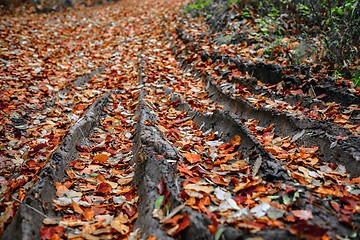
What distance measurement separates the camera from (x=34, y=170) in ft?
8.43

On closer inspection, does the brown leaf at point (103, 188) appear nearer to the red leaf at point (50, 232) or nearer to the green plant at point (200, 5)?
the red leaf at point (50, 232)

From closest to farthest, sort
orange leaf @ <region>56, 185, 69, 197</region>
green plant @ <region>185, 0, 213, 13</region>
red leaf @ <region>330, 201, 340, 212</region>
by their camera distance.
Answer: red leaf @ <region>330, 201, 340, 212</region>
orange leaf @ <region>56, 185, 69, 197</region>
green plant @ <region>185, 0, 213, 13</region>

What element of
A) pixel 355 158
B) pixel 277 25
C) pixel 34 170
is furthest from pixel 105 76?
pixel 355 158

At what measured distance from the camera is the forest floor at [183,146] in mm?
1865

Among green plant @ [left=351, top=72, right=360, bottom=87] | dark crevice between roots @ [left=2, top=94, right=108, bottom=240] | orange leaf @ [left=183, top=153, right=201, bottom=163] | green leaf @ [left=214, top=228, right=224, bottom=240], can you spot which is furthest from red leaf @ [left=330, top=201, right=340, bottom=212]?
green plant @ [left=351, top=72, right=360, bottom=87]

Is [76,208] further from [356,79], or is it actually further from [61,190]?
[356,79]

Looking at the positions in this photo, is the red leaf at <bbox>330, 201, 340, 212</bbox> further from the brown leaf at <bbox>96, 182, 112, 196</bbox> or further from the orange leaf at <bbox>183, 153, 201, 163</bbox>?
the brown leaf at <bbox>96, 182, 112, 196</bbox>

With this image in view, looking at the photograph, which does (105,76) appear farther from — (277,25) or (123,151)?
(277,25)

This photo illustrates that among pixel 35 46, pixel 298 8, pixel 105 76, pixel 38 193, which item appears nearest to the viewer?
pixel 38 193

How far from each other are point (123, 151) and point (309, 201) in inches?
72.2

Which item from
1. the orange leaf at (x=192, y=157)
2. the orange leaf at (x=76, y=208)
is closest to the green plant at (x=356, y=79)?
the orange leaf at (x=192, y=157)

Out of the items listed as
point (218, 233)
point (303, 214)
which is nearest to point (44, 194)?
point (218, 233)

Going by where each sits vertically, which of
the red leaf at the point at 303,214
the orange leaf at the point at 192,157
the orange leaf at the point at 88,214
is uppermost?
the red leaf at the point at 303,214

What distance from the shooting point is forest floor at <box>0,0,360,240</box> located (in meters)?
1.87
